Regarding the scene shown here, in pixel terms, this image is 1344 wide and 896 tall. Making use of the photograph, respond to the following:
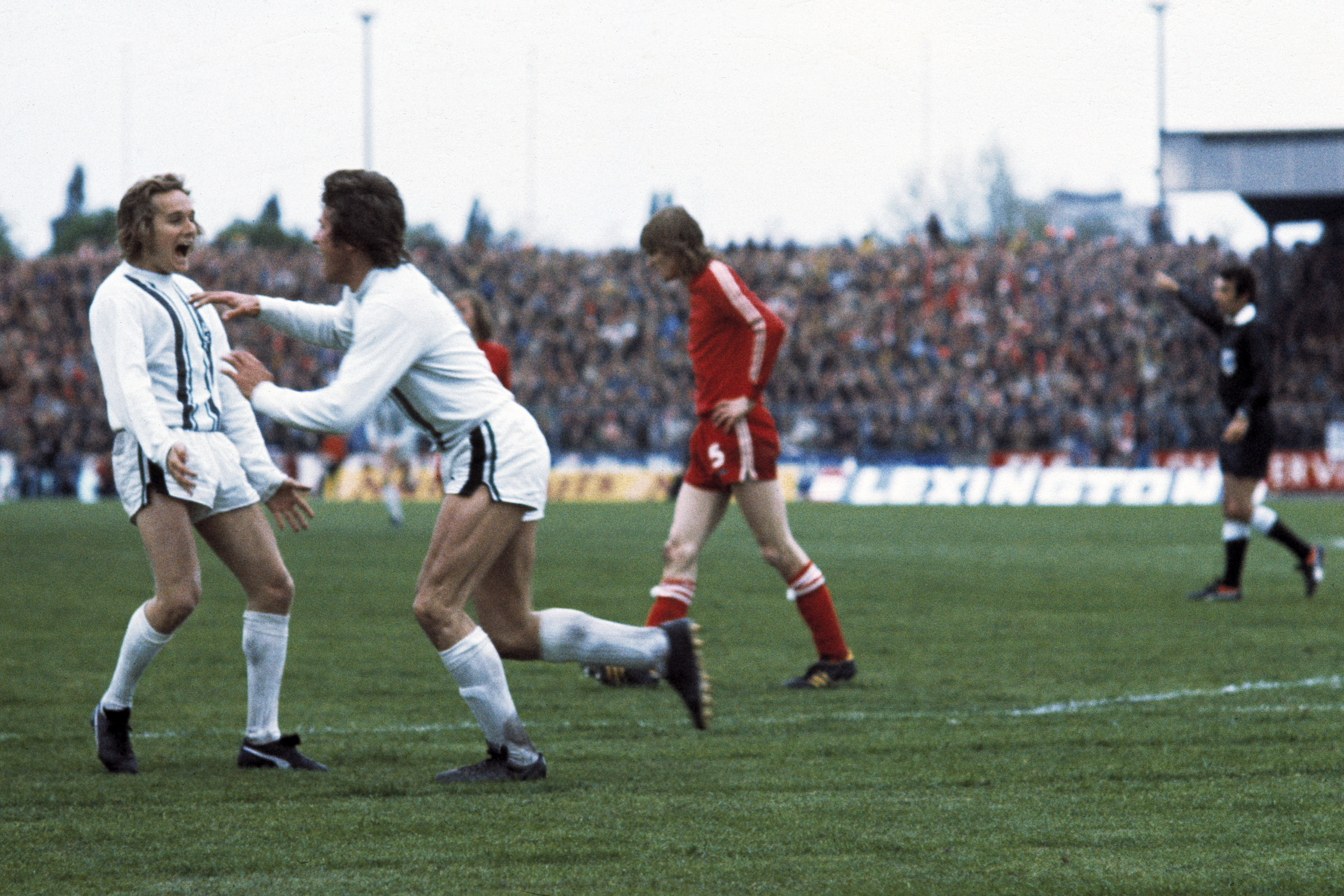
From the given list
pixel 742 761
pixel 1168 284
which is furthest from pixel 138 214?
pixel 1168 284

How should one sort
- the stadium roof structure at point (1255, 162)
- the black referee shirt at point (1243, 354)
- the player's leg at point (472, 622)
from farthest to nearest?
the stadium roof structure at point (1255, 162)
the black referee shirt at point (1243, 354)
the player's leg at point (472, 622)

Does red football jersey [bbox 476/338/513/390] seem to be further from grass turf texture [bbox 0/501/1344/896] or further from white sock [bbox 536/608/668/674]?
white sock [bbox 536/608/668/674]

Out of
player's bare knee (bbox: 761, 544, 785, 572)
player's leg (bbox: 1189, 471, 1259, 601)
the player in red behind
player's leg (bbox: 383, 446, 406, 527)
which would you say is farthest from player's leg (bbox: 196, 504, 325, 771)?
player's leg (bbox: 383, 446, 406, 527)

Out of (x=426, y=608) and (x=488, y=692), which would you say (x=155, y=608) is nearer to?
(x=426, y=608)

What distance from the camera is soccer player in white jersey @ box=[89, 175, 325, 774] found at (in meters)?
5.29

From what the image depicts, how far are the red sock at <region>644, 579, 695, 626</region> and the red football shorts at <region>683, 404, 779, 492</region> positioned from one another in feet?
1.54

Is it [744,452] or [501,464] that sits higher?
[501,464]

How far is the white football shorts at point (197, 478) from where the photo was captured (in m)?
5.28

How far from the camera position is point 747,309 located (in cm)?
732

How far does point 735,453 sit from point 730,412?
0.67 ft

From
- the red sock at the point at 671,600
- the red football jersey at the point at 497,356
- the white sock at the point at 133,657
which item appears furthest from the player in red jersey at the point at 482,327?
the white sock at the point at 133,657

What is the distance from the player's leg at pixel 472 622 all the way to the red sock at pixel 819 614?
8.63ft

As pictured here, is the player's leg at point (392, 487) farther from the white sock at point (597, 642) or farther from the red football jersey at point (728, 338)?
the white sock at point (597, 642)

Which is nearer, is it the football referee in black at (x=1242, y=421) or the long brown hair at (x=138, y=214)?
the long brown hair at (x=138, y=214)
